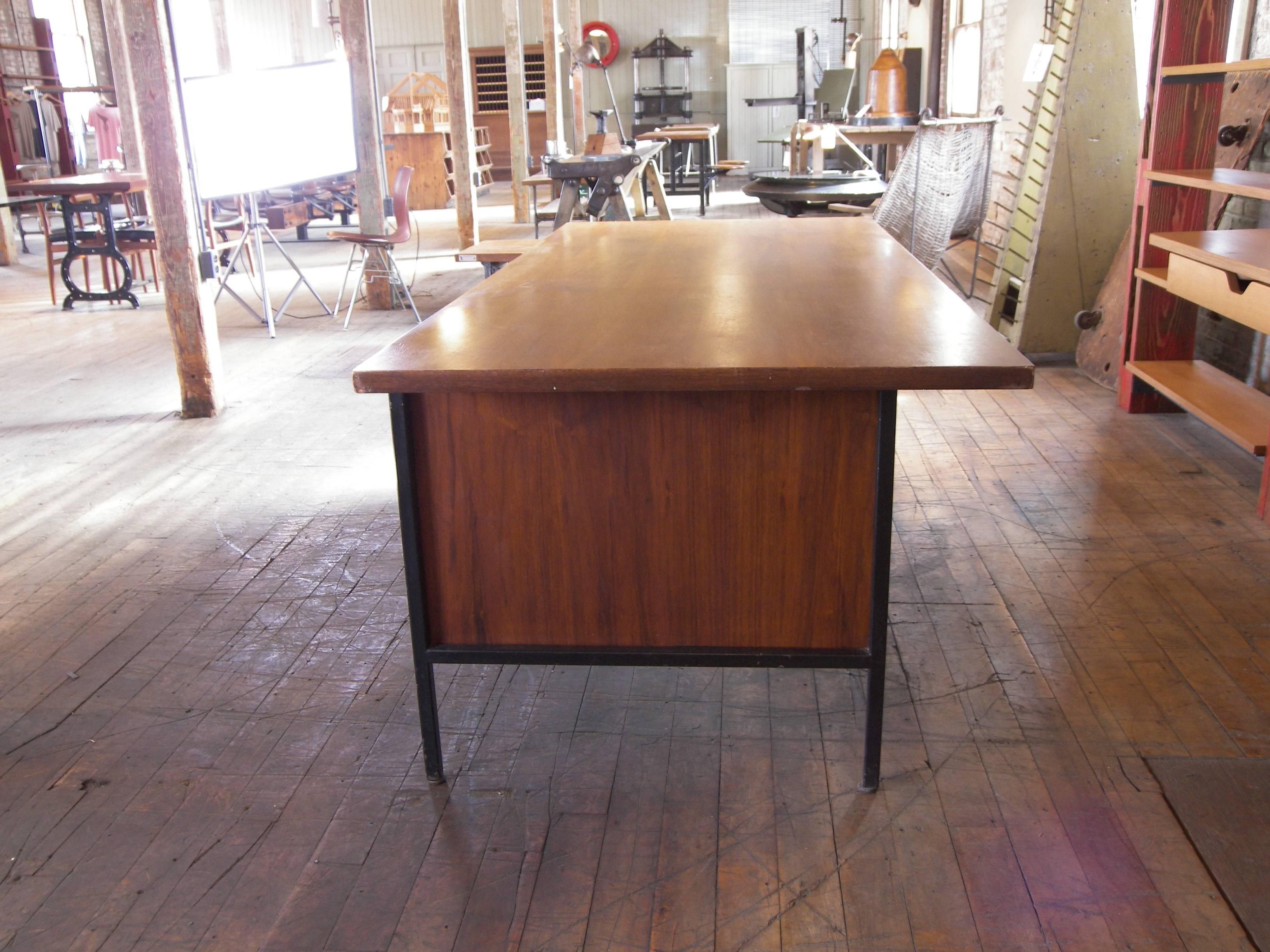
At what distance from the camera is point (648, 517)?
1.94m

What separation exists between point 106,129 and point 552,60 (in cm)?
565

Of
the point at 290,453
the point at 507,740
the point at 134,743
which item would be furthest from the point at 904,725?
the point at 290,453

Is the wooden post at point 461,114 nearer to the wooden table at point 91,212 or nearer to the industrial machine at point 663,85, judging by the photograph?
the wooden table at point 91,212

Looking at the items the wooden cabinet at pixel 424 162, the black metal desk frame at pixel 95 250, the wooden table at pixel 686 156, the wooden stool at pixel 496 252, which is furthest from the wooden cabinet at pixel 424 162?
the wooden stool at pixel 496 252

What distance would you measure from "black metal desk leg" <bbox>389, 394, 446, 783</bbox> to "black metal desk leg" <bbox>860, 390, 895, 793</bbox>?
82 centimetres

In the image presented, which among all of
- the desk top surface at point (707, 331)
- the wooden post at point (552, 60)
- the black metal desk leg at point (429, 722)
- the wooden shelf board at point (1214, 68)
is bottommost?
the black metal desk leg at point (429, 722)

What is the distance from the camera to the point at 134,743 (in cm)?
227

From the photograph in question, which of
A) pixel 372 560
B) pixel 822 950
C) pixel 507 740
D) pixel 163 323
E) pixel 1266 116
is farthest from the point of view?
pixel 163 323

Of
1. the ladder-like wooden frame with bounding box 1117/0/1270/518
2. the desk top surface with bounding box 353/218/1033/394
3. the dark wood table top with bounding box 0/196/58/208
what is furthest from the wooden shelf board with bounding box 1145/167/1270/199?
the dark wood table top with bounding box 0/196/58/208

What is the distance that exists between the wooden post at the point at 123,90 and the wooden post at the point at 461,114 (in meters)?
3.13

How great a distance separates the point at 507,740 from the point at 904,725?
2.76 feet

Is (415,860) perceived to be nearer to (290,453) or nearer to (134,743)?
(134,743)

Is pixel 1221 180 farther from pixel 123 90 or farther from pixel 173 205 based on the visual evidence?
pixel 123 90

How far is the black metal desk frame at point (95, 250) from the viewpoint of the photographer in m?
7.00
